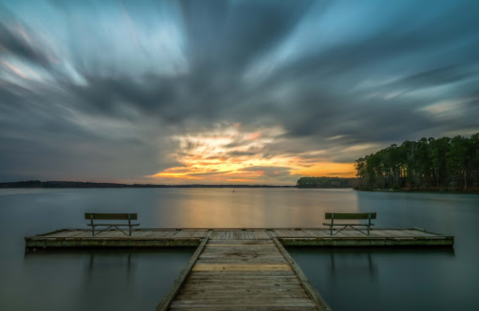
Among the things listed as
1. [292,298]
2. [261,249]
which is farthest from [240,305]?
[261,249]

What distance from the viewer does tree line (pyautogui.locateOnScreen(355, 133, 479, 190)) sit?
73.1m

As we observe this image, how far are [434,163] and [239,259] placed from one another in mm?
96438

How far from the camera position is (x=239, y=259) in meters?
8.11

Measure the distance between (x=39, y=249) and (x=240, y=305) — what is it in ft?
41.7

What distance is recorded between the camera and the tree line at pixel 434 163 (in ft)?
240

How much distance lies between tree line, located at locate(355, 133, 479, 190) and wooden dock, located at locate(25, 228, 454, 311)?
274 ft

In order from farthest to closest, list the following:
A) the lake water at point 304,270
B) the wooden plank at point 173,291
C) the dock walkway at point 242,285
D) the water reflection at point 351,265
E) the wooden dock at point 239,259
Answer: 1. the water reflection at point 351,265
2. the lake water at point 304,270
3. the wooden dock at point 239,259
4. the dock walkway at point 242,285
5. the wooden plank at point 173,291

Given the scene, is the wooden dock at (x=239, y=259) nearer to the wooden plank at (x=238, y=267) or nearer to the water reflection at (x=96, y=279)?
the wooden plank at (x=238, y=267)

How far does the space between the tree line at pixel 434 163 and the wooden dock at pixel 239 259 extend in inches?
3282

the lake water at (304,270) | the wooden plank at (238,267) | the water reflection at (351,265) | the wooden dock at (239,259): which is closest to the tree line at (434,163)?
the lake water at (304,270)

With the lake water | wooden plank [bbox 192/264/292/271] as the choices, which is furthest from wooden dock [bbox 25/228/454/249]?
wooden plank [bbox 192/264/292/271]

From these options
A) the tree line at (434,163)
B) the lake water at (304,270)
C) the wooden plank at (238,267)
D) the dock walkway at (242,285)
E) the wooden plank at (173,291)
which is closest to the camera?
the wooden plank at (173,291)

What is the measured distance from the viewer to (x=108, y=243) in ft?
38.9

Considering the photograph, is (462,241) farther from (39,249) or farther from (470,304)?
(39,249)
